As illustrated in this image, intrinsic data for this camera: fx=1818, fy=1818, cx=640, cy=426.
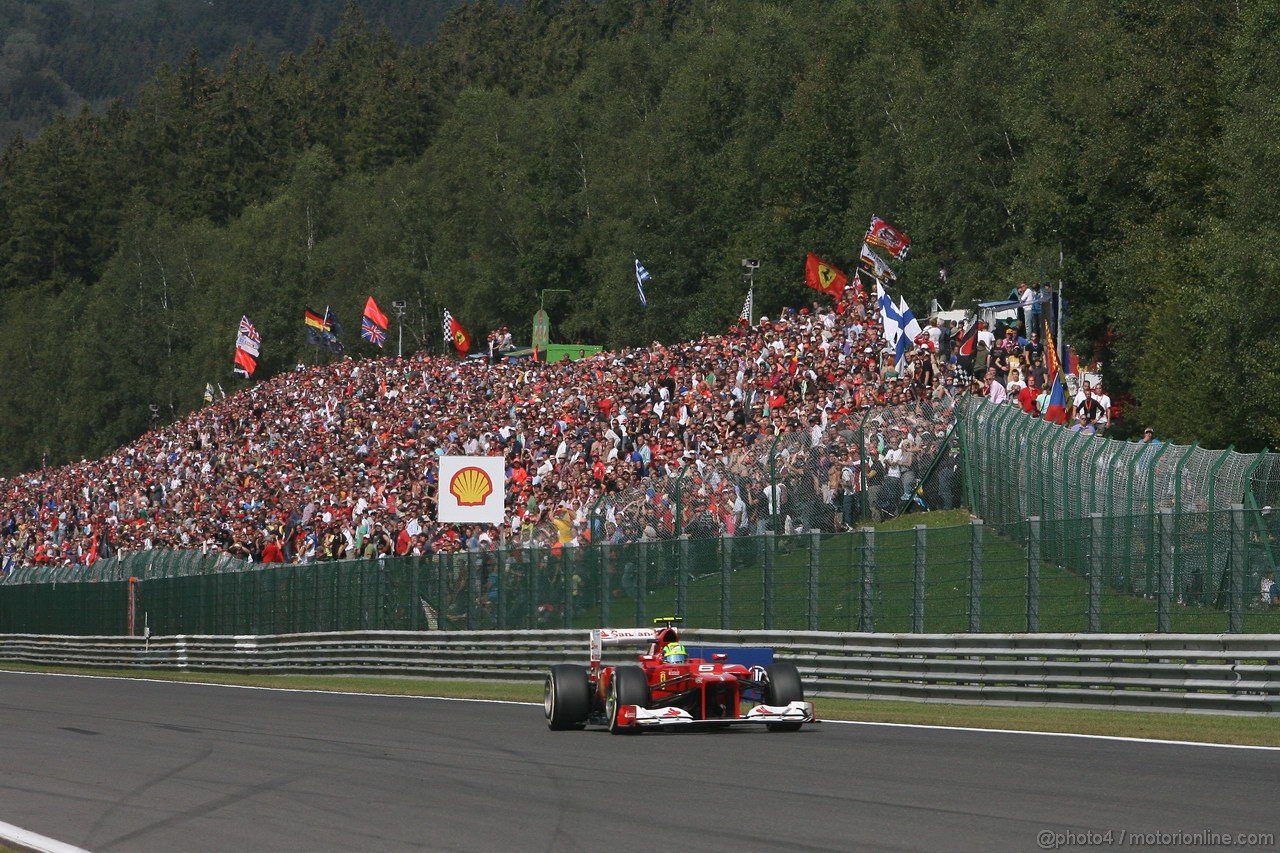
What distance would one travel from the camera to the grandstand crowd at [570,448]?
85.7 feet

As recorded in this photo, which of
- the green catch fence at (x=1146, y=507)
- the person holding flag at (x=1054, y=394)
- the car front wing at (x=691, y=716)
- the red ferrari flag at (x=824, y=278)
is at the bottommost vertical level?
the car front wing at (x=691, y=716)

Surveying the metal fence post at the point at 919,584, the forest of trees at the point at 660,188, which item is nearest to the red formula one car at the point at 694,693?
the metal fence post at the point at 919,584

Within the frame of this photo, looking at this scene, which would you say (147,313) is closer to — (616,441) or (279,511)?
(279,511)

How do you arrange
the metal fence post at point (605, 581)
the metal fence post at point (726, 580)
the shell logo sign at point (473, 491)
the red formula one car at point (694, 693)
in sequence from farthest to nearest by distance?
1. the shell logo sign at point (473, 491)
2. the metal fence post at point (605, 581)
3. the metal fence post at point (726, 580)
4. the red formula one car at point (694, 693)

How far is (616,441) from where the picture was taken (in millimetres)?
36094

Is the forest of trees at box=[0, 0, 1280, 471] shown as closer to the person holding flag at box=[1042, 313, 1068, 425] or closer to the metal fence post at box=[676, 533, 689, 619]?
the person holding flag at box=[1042, 313, 1068, 425]

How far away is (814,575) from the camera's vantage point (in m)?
20.6

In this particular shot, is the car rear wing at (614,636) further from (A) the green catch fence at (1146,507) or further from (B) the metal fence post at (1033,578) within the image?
(A) the green catch fence at (1146,507)

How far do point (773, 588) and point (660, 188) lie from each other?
57130 millimetres

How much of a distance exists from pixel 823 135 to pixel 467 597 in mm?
44143

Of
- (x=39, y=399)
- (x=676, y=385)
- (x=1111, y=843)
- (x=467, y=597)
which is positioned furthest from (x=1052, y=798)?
(x=39, y=399)

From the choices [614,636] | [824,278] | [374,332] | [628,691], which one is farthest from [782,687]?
[374,332]

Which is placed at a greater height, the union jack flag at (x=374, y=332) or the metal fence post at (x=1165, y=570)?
the union jack flag at (x=374, y=332)

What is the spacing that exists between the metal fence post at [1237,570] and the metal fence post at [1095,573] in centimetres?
153
